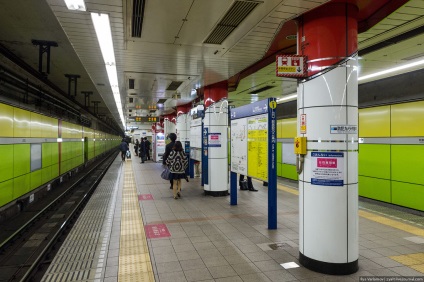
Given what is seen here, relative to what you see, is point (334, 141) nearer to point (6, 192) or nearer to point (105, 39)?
point (105, 39)

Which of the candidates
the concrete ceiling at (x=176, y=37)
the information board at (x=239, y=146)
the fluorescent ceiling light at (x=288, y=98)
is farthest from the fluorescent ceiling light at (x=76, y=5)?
the fluorescent ceiling light at (x=288, y=98)

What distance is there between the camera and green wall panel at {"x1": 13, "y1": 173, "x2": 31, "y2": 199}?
5.95 meters

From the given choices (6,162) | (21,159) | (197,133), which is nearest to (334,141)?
(6,162)

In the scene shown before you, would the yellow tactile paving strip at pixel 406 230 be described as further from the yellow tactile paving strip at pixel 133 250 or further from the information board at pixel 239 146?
the yellow tactile paving strip at pixel 133 250

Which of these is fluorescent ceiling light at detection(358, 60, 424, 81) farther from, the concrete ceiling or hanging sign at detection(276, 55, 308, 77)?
hanging sign at detection(276, 55, 308, 77)

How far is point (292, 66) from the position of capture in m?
3.41

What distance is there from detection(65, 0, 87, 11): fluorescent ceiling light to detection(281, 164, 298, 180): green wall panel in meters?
8.86

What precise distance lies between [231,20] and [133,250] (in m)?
3.43

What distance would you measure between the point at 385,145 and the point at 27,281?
719 cm

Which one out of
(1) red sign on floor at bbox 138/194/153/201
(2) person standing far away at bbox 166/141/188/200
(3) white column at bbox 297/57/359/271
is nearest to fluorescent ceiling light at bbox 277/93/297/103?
(2) person standing far away at bbox 166/141/188/200

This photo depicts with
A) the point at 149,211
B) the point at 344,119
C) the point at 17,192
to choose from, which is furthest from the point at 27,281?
the point at 344,119

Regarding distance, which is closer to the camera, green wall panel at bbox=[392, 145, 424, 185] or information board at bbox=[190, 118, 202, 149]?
green wall panel at bbox=[392, 145, 424, 185]

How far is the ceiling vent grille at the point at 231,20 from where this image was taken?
3.72 meters

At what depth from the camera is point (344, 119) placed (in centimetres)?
328
